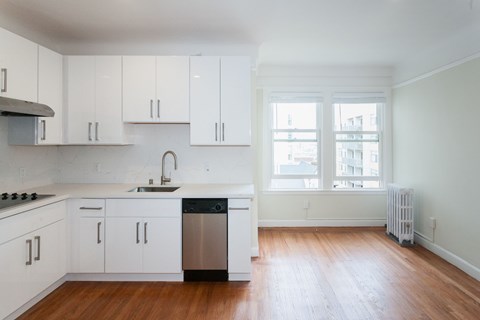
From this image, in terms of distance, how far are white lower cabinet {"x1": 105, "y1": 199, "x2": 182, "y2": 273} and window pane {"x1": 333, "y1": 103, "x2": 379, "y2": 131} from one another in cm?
318

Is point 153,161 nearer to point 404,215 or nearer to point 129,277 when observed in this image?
point 129,277

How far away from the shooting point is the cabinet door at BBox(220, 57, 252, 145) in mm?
3271

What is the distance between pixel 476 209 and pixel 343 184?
1.97m

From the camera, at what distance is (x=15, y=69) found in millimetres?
2598

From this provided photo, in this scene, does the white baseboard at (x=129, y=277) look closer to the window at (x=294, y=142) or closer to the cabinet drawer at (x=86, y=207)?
the cabinet drawer at (x=86, y=207)

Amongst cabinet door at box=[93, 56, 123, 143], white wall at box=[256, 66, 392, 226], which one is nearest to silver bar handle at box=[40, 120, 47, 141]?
cabinet door at box=[93, 56, 123, 143]

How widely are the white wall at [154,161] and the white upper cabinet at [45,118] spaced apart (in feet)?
1.64

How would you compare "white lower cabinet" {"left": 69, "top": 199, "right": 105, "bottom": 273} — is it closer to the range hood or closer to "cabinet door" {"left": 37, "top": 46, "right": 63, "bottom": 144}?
"cabinet door" {"left": 37, "top": 46, "right": 63, "bottom": 144}

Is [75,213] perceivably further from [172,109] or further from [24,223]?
[172,109]

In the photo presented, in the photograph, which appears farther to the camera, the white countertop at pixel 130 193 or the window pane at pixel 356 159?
the window pane at pixel 356 159

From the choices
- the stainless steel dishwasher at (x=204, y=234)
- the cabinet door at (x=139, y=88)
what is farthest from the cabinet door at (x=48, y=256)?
the cabinet door at (x=139, y=88)

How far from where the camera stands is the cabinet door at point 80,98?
3252 millimetres

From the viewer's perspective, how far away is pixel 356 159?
4914 mm

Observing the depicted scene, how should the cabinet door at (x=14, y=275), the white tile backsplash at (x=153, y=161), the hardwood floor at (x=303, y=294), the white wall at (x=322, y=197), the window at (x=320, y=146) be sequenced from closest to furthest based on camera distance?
1. the cabinet door at (x=14, y=275)
2. the hardwood floor at (x=303, y=294)
3. the white tile backsplash at (x=153, y=161)
4. the white wall at (x=322, y=197)
5. the window at (x=320, y=146)
